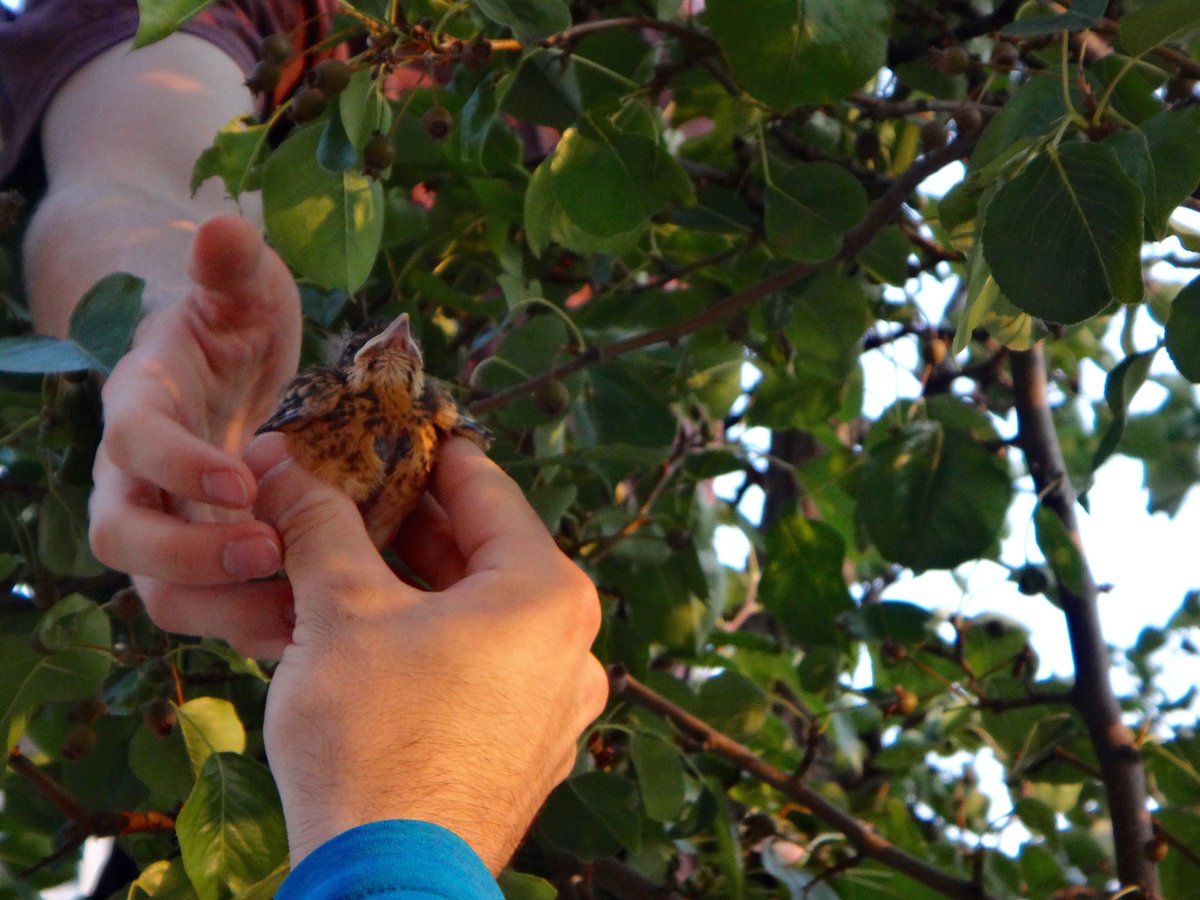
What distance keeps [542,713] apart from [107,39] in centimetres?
129

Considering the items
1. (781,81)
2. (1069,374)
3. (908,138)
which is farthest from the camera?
(1069,374)

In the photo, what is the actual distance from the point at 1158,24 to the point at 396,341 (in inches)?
31.7

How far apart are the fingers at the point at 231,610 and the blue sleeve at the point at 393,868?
36cm

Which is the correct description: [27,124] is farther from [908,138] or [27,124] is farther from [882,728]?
[882,728]

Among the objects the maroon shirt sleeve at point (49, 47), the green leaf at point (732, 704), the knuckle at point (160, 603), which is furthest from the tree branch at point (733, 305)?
the maroon shirt sleeve at point (49, 47)

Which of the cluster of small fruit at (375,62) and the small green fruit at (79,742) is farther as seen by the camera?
the small green fruit at (79,742)

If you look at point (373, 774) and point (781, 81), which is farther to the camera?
point (781, 81)

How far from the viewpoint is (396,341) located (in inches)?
57.9

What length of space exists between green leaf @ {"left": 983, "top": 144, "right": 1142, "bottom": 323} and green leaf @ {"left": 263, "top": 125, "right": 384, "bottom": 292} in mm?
604

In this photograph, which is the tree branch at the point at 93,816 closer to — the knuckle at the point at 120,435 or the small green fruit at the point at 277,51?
the knuckle at the point at 120,435

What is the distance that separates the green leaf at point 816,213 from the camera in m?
1.53

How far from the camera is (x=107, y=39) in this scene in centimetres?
193

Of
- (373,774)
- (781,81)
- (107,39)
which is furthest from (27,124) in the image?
(373,774)

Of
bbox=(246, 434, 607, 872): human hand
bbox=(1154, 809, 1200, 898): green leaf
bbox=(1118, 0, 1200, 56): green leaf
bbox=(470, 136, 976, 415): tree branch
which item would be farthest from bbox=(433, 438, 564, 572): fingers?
bbox=(1154, 809, 1200, 898): green leaf
